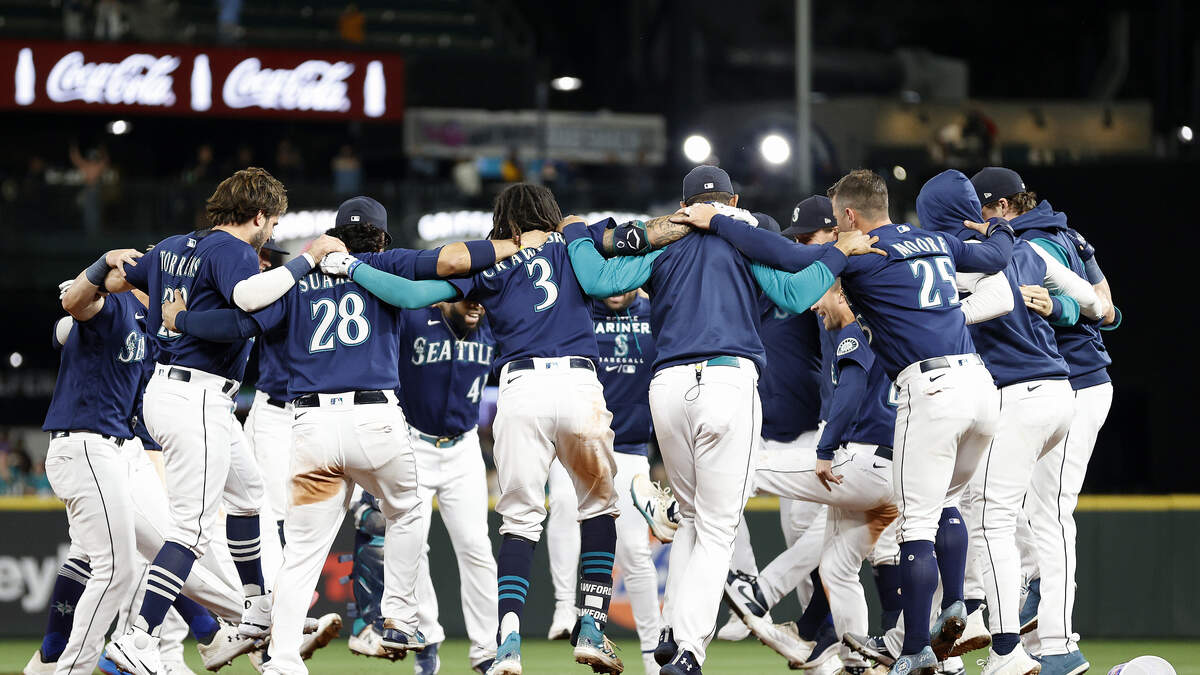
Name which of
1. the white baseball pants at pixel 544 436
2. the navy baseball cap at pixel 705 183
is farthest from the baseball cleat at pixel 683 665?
the navy baseball cap at pixel 705 183

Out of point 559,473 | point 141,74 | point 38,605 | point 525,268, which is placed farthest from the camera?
point 141,74

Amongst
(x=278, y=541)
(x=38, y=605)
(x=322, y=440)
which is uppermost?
(x=322, y=440)

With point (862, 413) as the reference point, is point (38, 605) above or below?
below

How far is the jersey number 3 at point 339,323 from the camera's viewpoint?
6.66m

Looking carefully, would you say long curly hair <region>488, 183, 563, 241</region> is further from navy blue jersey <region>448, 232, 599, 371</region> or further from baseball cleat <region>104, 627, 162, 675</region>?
baseball cleat <region>104, 627, 162, 675</region>

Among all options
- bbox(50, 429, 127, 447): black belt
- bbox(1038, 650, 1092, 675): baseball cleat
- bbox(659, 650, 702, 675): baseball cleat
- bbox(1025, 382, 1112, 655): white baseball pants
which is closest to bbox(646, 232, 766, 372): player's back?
bbox(659, 650, 702, 675): baseball cleat

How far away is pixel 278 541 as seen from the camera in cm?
816

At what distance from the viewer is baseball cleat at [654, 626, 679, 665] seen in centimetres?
652

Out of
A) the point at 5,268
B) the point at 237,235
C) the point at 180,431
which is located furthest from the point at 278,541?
the point at 5,268

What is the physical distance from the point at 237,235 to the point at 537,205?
1.44 m

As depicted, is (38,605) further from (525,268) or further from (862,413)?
(862,413)

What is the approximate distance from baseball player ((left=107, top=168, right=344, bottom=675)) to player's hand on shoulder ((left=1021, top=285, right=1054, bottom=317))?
333cm

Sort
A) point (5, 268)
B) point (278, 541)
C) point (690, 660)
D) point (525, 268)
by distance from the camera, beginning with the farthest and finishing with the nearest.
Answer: point (5, 268) → point (278, 541) → point (525, 268) → point (690, 660)

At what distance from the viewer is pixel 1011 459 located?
703 centimetres
